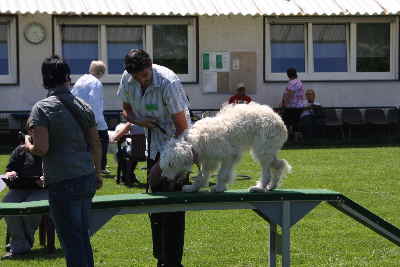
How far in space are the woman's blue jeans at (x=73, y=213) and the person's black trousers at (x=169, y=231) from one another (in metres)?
1.18

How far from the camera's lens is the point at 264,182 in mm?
7266

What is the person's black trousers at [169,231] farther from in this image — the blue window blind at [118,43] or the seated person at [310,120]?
the blue window blind at [118,43]

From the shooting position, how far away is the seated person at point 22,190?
8.66 m

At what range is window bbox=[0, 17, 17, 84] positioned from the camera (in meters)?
20.9

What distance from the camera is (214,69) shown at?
851 inches

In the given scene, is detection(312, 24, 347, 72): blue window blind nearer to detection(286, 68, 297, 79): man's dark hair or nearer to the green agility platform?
detection(286, 68, 297, 79): man's dark hair

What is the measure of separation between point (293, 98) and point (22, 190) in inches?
512

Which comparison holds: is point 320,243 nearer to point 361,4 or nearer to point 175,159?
point 175,159

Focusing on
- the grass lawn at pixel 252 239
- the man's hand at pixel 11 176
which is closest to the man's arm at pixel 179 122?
the grass lawn at pixel 252 239

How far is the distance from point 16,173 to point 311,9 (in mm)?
14052

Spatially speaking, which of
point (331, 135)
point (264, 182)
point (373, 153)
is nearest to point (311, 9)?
point (331, 135)

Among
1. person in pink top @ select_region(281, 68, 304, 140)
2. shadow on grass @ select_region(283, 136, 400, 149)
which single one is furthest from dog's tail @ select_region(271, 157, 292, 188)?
person in pink top @ select_region(281, 68, 304, 140)

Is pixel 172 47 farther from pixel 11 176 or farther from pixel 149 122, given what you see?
pixel 149 122

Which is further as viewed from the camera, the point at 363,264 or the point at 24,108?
the point at 24,108
